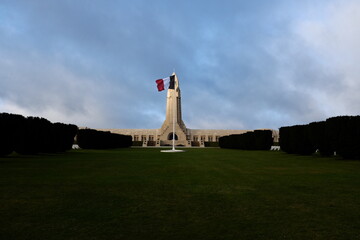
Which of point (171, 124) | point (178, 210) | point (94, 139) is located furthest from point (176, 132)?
point (178, 210)

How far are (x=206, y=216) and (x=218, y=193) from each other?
2157 mm

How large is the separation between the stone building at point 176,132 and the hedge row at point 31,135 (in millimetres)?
39152

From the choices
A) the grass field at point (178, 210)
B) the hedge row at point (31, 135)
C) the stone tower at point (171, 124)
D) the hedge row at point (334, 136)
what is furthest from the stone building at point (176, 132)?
the grass field at point (178, 210)

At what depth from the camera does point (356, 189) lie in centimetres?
804

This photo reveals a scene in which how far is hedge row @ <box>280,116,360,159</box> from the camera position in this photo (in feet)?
63.6

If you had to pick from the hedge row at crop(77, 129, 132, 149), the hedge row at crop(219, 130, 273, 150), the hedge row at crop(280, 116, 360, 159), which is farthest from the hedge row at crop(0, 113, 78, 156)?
the hedge row at crop(219, 130, 273, 150)

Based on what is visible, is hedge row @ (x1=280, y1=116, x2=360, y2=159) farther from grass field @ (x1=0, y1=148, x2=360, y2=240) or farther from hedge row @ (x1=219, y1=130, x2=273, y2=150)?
hedge row @ (x1=219, y1=130, x2=273, y2=150)

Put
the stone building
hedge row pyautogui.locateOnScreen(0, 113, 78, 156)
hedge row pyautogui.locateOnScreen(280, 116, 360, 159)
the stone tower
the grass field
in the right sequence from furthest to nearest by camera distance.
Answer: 1. the stone building
2. the stone tower
3. hedge row pyautogui.locateOnScreen(0, 113, 78, 156)
4. hedge row pyautogui.locateOnScreen(280, 116, 360, 159)
5. the grass field

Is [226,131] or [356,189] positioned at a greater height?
[226,131]

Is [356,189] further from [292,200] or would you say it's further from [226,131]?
[226,131]

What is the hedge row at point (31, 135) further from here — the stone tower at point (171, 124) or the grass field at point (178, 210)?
the stone tower at point (171, 124)

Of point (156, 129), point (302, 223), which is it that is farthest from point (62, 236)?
point (156, 129)

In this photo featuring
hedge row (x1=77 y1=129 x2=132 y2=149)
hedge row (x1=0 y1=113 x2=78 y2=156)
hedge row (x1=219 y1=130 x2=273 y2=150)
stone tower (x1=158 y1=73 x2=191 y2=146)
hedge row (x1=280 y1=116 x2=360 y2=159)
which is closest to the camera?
hedge row (x1=280 y1=116 x2=360 y2=159)

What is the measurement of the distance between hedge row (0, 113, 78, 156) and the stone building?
3915 cm
